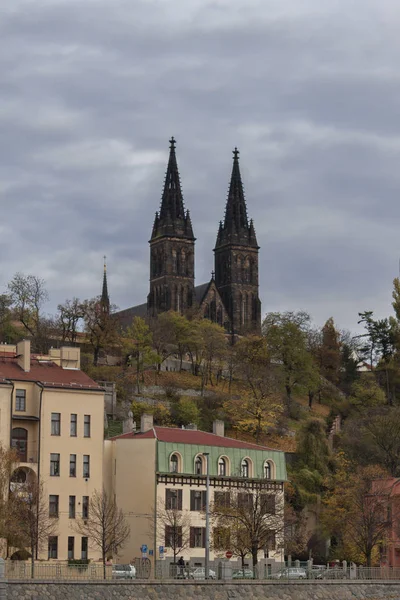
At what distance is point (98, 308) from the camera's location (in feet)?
509

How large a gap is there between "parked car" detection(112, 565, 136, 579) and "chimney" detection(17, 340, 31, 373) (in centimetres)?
2072

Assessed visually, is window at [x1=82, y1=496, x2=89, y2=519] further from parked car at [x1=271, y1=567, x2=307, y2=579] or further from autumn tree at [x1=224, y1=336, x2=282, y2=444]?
autumn tree at [x1=224, y1=336, x2=282, y2=444]

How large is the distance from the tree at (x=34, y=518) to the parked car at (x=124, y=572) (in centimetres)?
494

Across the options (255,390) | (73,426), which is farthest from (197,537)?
(255,390)

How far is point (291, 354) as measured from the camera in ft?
516

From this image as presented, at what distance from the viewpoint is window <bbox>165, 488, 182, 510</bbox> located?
297 ft

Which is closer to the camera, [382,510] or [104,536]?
[104,536]

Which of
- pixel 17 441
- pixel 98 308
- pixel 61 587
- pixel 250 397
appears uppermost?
pixel 98 308

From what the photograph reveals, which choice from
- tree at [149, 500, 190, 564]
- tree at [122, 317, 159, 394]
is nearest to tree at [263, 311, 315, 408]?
tree at [122, 317, 159, 394]

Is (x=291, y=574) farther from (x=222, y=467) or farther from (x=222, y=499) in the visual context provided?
(x=222, y=467)

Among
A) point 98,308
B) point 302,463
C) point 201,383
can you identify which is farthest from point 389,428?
point 98,308

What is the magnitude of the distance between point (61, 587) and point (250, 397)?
78270mm

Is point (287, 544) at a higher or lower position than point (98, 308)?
lower

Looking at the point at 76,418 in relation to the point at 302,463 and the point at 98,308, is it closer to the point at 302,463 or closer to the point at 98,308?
the point at 302,463
